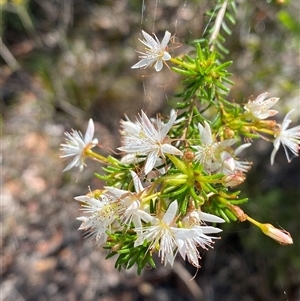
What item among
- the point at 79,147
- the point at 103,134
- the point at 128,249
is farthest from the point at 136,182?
the point at 103,134

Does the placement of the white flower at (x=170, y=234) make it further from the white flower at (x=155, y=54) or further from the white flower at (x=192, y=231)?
the white flower at (x=155, y=54)

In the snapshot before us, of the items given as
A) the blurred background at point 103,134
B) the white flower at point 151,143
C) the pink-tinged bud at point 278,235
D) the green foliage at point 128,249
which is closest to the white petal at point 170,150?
the white flower at point 151,143

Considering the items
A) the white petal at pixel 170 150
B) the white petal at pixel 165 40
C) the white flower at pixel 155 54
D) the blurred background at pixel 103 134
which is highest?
the white petal at pixel 165 40

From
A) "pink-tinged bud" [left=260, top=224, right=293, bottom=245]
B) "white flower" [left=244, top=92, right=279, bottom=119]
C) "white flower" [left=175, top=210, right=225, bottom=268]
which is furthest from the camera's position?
"white flower" [left=244, top=92, right=279, bottom=119]

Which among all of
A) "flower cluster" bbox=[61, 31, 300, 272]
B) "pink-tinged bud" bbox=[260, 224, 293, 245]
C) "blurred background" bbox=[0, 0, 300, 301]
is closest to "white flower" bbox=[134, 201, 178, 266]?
"flower cluster" bbox=[61, 31, 300, 272]

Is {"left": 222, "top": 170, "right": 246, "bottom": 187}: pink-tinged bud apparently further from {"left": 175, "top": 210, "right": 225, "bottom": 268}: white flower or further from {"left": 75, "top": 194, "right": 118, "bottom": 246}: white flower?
{"left": 75, "top": 194, "right": 118, "bottom": 246}: white flower

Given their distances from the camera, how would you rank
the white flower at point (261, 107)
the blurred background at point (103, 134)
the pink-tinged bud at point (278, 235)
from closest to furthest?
the pink-tinged bud at point (278, 235)
the white flower at point (261, 107)
the blurred background at point (103, 134)

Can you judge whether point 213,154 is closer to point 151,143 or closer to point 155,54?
point 151,143

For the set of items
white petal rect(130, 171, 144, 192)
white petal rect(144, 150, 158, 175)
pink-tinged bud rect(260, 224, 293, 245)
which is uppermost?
white petal rect(144, 150, 158, 175)
